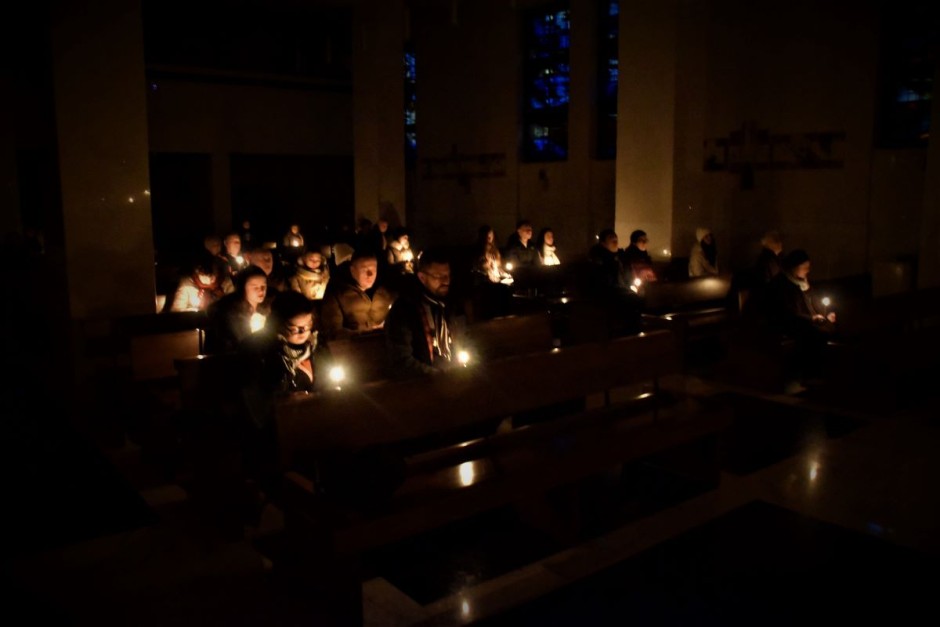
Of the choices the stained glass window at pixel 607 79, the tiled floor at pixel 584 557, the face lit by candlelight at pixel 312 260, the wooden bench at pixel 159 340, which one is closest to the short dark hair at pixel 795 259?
the tiled floor at pixel 584 557

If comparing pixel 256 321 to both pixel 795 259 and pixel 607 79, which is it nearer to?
pixel 795 259

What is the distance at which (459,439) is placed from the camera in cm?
→ 560

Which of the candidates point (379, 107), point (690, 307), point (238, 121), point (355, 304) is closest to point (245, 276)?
point (355, 304)

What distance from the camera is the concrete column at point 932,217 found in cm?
1009

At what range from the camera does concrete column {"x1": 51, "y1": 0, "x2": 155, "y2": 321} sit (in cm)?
714

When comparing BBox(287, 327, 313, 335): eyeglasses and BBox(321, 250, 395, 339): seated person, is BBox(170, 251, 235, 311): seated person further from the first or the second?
BBox(287, 327, 313, 335): eyeglasses

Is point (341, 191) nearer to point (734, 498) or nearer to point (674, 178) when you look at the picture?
point (674, 178)

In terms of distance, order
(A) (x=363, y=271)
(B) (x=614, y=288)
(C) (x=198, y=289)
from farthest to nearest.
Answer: (B) (x=614, y=288), (C) (x=198, y=289), (A) (x=363, y=271)

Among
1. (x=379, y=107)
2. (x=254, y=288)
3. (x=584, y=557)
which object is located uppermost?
(x=379, y=107)

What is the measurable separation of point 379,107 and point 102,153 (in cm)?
878

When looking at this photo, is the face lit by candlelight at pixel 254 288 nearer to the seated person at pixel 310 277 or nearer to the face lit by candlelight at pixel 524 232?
the seated person at pixel 310 277

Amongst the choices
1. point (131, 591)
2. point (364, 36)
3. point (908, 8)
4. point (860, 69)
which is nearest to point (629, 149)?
point (860, 69)

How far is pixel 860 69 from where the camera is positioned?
12008mm

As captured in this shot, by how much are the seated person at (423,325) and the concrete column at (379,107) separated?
10294 mm
